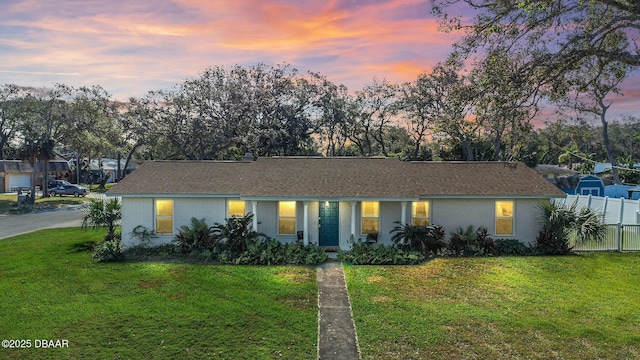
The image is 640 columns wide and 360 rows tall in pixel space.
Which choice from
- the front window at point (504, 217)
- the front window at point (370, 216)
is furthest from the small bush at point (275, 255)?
the front window at point (504, 217)

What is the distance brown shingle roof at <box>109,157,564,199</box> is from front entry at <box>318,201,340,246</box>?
91cm

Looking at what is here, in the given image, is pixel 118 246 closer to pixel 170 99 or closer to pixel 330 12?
pixel 330 12

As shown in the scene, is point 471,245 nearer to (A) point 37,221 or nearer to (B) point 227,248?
(B) point 227,248

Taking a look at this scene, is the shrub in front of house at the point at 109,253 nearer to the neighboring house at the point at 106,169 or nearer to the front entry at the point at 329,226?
the front entry at the point at 329,226

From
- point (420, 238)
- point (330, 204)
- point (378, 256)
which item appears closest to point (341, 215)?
point (330, 204)

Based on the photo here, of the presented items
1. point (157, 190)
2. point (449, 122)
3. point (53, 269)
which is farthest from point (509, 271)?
point (53, 269)

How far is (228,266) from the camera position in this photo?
15.4 meters

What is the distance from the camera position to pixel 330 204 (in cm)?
1814

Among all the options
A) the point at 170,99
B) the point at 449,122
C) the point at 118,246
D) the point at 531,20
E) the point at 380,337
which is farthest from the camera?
the point at 170,99

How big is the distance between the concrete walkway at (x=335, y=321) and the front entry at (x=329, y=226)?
3.46m

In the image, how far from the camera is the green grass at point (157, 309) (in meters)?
8.80

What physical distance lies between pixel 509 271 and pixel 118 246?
1542cm

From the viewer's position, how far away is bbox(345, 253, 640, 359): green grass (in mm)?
8922

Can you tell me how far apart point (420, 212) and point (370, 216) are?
2290mm
